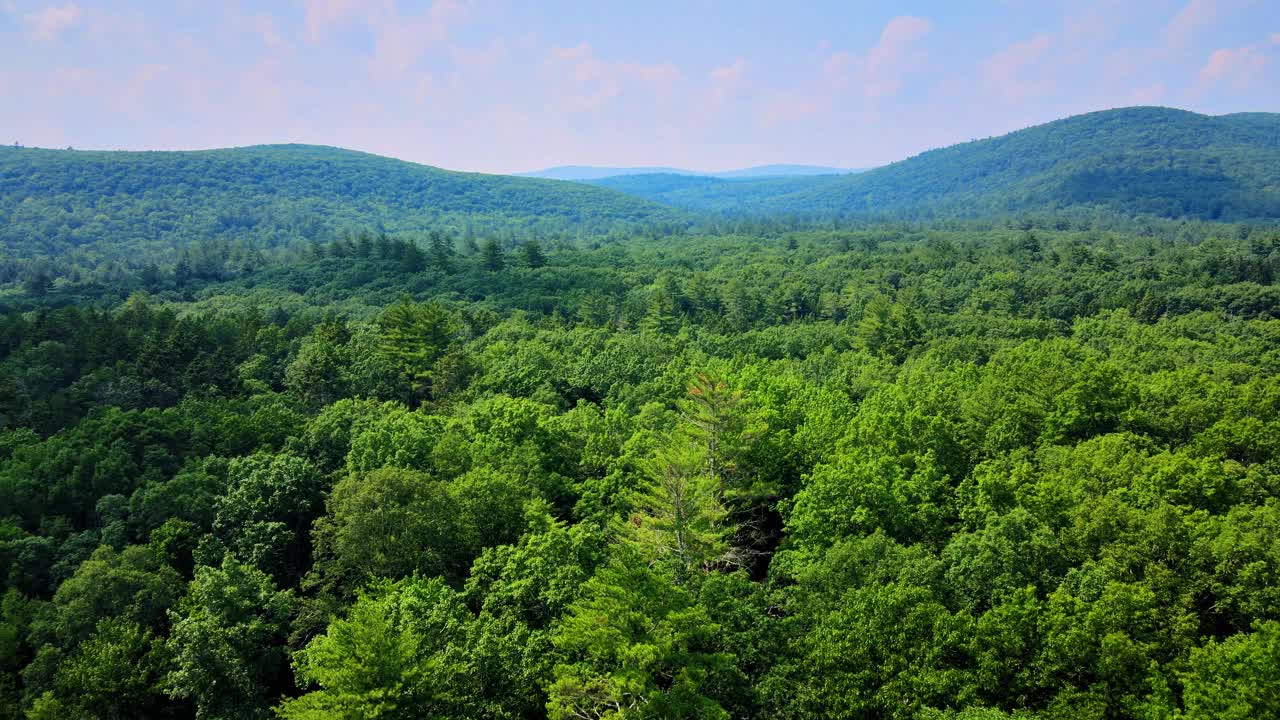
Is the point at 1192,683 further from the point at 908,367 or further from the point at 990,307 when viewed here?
the point at 990,307

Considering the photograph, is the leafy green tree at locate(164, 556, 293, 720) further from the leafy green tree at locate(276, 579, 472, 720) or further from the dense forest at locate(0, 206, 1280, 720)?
the leafy green tree at locate(276, 579, 472, 720)

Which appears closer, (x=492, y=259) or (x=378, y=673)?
(x=378, y=673)

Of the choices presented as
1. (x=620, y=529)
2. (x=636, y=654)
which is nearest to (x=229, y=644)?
(x=620, y=529)

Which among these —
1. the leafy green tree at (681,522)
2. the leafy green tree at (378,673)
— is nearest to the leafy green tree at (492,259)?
the leafy green tree at (681,522)

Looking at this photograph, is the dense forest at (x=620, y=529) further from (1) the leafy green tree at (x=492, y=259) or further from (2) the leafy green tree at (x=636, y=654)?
(1) the leafy green tree at (x=492, y=259)

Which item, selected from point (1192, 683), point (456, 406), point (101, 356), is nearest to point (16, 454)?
point (101, 356)

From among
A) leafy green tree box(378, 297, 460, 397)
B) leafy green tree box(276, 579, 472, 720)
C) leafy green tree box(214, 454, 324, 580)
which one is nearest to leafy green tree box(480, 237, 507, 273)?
leafy green tree box(378, 297, 460, 397)

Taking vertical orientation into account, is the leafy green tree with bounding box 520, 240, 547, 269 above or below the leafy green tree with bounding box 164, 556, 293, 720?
above

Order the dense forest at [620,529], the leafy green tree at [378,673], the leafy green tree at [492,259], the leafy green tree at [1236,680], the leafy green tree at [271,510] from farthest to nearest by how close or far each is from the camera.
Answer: the leafy green tree at [492,259] → the leafy green tree at [271,510] → the dense forest at [620,529] → the leafy green tree at [378,673] → the leafy green tree at [1236,680]

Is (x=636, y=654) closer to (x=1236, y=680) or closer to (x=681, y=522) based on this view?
(x=681, y=522)
